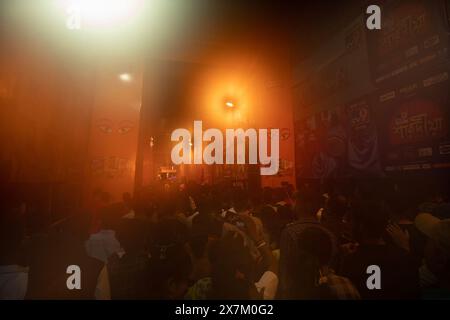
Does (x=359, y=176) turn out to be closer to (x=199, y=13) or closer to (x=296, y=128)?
(x=296, y=128)

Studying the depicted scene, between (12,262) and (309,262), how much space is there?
253 centimetres

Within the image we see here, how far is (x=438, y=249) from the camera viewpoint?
196cm

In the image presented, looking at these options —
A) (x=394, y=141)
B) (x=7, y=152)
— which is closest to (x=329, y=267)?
(x=394, y=141)

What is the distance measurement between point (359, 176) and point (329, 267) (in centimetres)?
267

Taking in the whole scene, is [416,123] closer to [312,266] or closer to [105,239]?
[312,266]

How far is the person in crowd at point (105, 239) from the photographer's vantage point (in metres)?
2.63

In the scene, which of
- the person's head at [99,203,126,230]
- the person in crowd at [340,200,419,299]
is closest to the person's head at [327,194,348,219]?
the person in crowd at [340,200,419,299]

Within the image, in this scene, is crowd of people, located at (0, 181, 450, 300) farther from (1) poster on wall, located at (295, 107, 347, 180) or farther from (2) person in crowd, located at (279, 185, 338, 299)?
(1) poster on wall, located at (295, 107, 347, 180)

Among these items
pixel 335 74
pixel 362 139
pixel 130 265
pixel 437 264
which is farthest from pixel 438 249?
pixel 335 74

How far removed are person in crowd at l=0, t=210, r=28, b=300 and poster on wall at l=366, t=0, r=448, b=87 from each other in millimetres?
4817

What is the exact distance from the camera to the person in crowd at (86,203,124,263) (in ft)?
8.62

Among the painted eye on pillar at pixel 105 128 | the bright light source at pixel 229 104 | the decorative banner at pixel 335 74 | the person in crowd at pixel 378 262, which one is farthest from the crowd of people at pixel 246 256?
the bright light source at pixel 229 104
